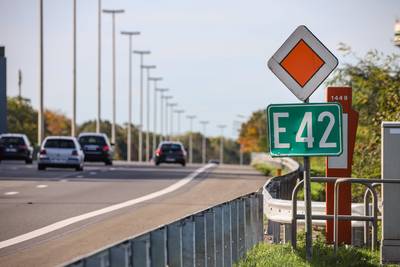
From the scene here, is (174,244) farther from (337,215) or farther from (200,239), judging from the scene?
(337,215)

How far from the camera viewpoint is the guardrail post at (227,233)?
13.6 metres

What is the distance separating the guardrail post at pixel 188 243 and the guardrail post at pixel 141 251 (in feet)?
5.44

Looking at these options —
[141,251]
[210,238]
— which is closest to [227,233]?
[210,238]

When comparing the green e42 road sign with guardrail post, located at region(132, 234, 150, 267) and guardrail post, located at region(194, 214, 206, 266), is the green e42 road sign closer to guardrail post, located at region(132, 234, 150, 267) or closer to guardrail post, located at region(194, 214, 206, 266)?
guardrail post, located at region(194, 214, 206, 266)

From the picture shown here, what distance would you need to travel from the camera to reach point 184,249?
1109cm

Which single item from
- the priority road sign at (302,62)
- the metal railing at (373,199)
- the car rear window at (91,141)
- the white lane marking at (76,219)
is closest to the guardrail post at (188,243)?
the priority road sign at (302,62)

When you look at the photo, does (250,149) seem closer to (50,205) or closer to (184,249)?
(50,205)

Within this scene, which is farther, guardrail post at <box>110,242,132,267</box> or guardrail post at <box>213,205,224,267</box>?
guardrail post at <box>213,205,224,267</box>

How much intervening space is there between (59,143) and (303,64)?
36.3m

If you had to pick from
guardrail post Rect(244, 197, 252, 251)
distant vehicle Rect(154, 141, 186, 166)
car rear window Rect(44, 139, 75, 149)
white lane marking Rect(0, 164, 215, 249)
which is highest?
car rear window Rect(44, 139, 75, 149)

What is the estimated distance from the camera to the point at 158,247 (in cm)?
991

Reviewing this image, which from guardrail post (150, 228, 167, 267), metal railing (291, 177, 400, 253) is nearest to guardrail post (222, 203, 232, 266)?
metal railing (291, 177, 400, 253)

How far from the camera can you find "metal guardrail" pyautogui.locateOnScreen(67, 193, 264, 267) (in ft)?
28.0

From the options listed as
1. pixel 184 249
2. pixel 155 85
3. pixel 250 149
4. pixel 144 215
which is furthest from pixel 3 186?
pixel 250 149
